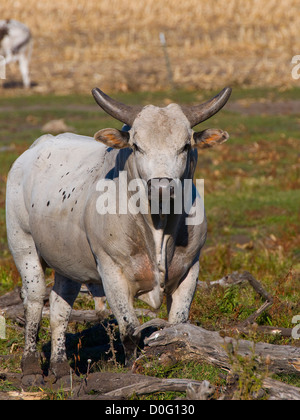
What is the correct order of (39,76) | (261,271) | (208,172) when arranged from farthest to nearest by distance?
(39,76)
(208,172)
(261,271)

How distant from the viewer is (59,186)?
644cm

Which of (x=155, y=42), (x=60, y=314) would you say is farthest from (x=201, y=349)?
(x=155, y=42)

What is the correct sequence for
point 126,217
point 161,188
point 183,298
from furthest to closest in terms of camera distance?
1. point 183,298
2. point 126,217
3. point 161,188

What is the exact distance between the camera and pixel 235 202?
13.0 meters

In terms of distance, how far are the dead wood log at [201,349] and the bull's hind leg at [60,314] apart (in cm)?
148

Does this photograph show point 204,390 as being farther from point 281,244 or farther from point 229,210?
point 229,210

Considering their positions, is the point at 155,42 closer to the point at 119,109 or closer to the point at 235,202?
the point at 235,202

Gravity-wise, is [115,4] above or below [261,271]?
above

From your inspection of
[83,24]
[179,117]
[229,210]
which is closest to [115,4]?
[83,24]

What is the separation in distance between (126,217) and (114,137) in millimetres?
595

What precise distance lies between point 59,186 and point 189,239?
1347 mm

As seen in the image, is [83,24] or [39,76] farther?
[83,24]

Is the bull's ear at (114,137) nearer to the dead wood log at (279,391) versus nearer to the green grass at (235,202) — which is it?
the green grass at (235,202)

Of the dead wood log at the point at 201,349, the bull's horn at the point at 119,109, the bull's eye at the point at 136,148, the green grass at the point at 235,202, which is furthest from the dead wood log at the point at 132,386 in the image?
the bull's horn at the point at 119,109
